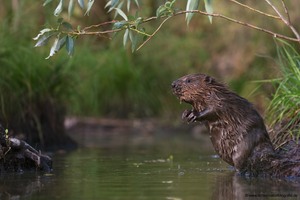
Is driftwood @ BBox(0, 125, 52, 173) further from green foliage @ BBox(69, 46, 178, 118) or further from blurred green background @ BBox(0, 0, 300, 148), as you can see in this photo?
green foliage @ BBox(69, 46, 178, 118)

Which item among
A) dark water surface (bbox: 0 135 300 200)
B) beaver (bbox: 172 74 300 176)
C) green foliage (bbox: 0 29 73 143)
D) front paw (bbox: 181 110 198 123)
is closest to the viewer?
dark water surface (bbox: 0 135 300 200)

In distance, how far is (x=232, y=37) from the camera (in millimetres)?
19469

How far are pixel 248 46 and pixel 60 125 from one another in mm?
9177

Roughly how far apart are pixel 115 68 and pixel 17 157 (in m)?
7.02

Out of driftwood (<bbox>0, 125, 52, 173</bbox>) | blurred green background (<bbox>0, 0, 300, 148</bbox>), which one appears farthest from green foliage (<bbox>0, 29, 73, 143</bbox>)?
driftwood (<bbox>0, 125, 52, 173</bbox>)

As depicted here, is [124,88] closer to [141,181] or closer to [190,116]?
[190,116]

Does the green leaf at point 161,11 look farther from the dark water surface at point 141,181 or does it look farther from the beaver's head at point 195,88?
the dark water surface at point 141,181

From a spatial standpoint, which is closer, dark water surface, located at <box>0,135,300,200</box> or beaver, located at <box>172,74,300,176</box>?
dark water surface, located at <box>0,135,300,200</box>

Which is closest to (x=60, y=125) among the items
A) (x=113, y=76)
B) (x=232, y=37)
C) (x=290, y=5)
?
(x=113, y=76)

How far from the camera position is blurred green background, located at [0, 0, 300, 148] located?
9.33m

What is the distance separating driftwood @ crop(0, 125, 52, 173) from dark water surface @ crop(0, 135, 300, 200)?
0.19 m

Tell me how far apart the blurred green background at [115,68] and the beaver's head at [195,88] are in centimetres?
105

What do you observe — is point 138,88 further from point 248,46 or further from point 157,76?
point 248,46

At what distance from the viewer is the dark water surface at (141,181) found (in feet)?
16.8
